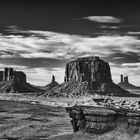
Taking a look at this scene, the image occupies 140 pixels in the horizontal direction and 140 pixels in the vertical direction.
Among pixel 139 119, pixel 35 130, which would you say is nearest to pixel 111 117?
pixel 139 119

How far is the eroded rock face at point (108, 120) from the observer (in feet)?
75.6

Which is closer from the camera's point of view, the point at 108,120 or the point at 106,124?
the point at 108,120

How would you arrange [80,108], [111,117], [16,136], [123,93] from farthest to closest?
[123,93], [16,136], [80,108], [111,117]

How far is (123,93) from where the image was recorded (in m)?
195

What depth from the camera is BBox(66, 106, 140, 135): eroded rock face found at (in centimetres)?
2303

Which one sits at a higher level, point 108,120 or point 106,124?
point 108,120

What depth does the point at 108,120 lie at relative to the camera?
24.3 m

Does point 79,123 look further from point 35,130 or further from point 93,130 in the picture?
point 35,130

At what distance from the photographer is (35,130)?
44125mm

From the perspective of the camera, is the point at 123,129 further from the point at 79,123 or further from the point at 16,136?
the point at 16,136

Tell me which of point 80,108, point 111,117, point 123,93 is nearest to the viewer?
point 111,117

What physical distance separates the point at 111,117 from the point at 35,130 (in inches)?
892

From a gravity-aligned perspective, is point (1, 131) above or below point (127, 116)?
below

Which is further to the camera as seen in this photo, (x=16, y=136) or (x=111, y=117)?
(x=16, y=136)
